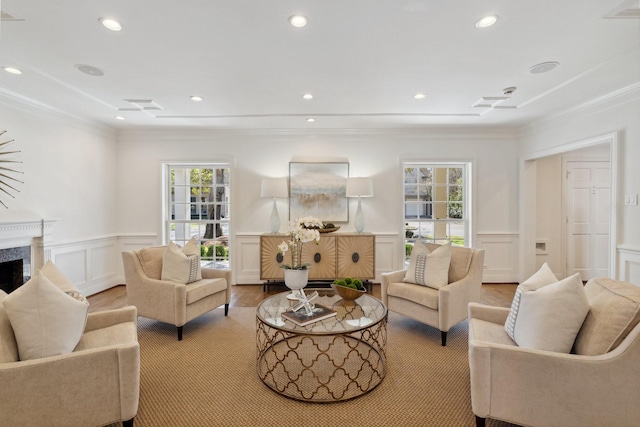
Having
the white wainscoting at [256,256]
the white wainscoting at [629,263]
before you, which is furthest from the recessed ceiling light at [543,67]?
the white wainscoting at [256,256]

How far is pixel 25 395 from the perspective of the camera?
1362 millimetres

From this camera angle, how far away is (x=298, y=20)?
192cm

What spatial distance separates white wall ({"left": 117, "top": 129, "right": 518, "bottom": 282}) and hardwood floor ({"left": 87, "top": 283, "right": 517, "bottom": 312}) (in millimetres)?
837

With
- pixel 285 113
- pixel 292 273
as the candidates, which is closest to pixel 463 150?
pixel 285 113

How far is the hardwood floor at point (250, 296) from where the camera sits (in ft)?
12.3

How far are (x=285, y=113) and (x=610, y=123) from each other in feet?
12.1

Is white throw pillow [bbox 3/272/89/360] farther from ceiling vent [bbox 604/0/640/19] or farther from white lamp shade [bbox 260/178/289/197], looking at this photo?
ceiling vent [bbox 604/0/640/19]

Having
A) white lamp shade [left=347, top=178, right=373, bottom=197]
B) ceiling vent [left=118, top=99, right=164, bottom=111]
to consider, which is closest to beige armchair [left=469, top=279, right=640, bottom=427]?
white lamp shade [left=347, top=178, right=373, bottom=197]

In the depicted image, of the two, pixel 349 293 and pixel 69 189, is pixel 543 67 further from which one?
pixel 69 189

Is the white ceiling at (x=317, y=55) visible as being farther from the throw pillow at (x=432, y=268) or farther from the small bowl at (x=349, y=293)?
the small bowl at (x=349, y=293)

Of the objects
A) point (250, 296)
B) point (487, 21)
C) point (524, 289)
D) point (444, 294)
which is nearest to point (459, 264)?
point (444, 294)

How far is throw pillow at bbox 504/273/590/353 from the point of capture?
1.52 m

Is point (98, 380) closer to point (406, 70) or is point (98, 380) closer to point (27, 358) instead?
point (27, 358)

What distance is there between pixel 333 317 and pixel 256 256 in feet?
8.99
